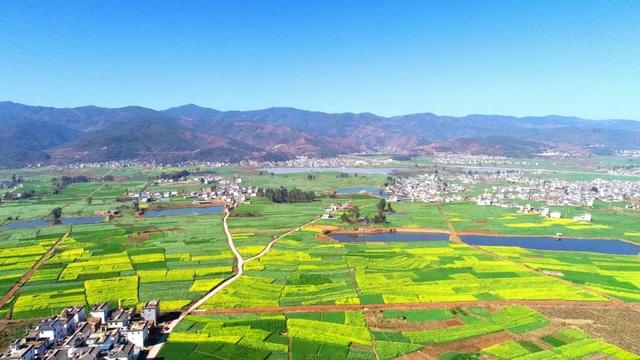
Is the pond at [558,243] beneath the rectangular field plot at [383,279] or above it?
beneath

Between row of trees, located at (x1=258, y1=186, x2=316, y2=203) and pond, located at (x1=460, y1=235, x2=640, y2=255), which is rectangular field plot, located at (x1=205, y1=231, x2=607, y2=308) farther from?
row of trees, located at (x1=258, y1=186, x2=316, y2=203)

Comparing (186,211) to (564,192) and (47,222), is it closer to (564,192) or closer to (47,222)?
(47,222)

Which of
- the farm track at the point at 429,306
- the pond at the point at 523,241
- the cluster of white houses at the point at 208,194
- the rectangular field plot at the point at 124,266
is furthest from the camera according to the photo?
the cluster of white houses at the point at 208,194

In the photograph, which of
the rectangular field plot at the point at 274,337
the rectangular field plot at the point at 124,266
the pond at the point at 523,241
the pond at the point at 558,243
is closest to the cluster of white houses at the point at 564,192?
the pond at the point at 558,243

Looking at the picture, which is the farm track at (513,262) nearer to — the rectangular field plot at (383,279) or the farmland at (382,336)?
the rectangular field plot at (383,279)

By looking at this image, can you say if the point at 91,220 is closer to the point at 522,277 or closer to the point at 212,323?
the point at 212,323

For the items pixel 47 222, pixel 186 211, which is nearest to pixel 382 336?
pixel 186 211

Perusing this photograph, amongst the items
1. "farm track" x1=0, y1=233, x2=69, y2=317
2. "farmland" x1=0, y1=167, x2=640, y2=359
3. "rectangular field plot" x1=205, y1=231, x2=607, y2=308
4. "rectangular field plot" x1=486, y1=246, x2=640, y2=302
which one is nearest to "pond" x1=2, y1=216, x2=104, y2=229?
"farmland" x1=0, y1=167, x2=640, y2=359

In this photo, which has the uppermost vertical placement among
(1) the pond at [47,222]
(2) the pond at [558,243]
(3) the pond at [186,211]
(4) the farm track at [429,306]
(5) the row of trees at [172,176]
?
(5) the row of trees at [172,176]
